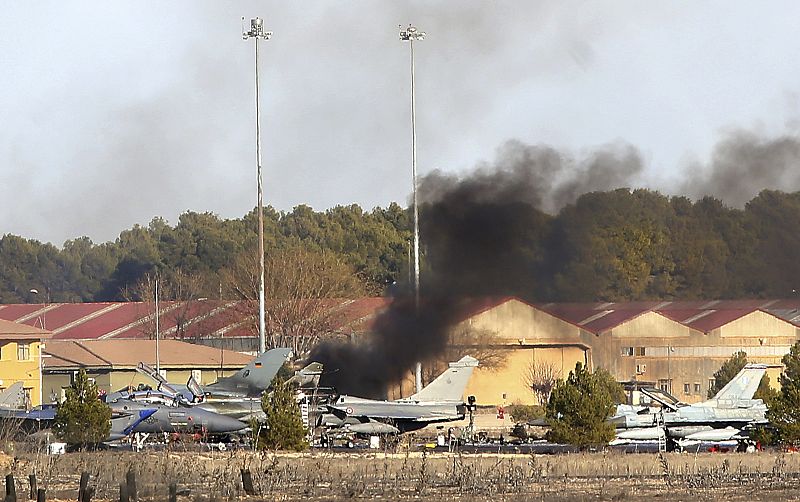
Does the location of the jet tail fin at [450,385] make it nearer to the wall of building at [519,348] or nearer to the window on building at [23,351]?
the wall of building at [519,348]

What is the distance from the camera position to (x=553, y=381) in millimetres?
88750

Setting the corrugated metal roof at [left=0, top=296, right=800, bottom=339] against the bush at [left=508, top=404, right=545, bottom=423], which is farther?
the corrugated metal roof at [left=0, top=296, right=800, bottom=339]

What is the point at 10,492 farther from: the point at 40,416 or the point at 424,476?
the point at 40,416

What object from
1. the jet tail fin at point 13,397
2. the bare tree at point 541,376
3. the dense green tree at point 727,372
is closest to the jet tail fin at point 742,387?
the dense green tree at point 727,372

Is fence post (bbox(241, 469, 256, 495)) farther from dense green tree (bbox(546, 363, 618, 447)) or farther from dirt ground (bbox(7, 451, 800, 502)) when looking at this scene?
dense green tree (bbox(546, 363, 618, 447))

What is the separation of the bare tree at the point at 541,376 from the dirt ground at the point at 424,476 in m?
33.5

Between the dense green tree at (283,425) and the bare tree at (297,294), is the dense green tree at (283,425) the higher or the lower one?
the lower one

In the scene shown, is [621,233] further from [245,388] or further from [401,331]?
[245,388]

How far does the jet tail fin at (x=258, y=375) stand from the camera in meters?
70.9

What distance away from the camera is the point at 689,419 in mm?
65188


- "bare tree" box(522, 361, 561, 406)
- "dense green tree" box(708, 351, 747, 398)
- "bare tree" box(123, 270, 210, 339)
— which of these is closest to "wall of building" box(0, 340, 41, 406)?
"bare tree" box(522, 361, 561, 406)

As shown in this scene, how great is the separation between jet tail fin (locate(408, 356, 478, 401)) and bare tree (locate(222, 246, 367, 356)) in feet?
114

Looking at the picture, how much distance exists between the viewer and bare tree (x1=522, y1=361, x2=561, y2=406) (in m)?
89.5

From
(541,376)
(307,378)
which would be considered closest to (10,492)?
(307,378)
